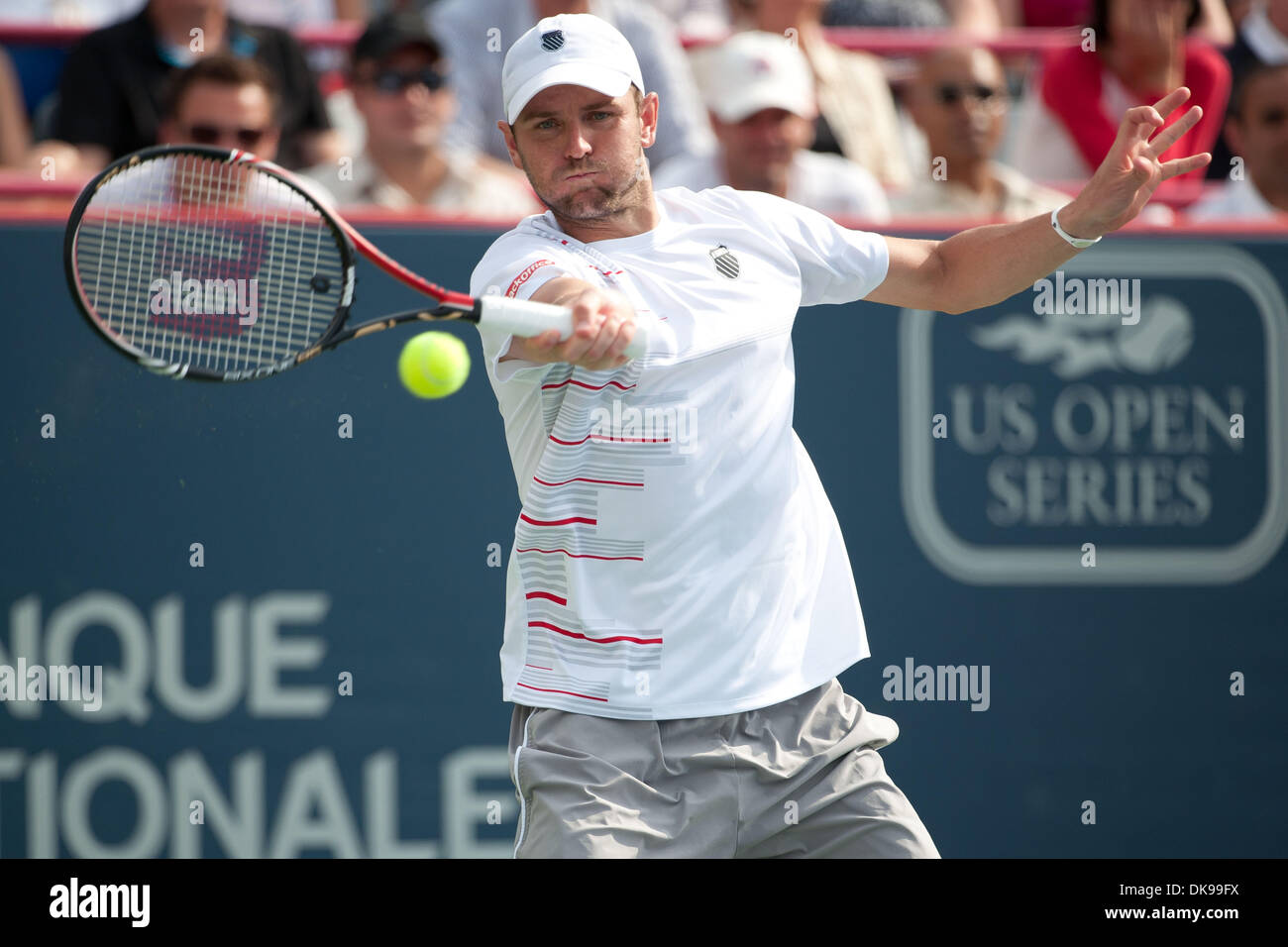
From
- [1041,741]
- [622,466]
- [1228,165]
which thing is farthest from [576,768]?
[1228,165]

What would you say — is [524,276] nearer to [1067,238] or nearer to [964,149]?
[1067,238]

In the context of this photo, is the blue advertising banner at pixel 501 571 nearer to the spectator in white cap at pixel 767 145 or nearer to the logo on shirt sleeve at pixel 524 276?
the spectator in white cap at pixel 767 145

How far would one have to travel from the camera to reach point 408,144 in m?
5.36

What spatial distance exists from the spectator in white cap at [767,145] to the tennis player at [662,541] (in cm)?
218

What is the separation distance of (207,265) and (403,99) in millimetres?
1536

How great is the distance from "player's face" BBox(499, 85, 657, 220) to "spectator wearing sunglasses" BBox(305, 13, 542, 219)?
217 cm

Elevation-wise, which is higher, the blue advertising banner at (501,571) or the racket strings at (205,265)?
the racket strings at (205,265)

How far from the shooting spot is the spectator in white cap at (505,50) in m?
5.87

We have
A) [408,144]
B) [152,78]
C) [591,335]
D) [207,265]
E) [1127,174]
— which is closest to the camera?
[591,335]

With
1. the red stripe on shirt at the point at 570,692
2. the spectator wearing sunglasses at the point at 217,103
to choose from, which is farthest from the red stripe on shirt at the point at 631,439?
the spectator wearing sunglasses at the point at 217,103

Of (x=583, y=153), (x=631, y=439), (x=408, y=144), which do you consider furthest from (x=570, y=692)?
(x=408, y=144)

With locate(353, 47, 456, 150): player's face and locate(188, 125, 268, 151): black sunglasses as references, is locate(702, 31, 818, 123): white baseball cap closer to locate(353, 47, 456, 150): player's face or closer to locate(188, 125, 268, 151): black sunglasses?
locate(353, 47, 456, 150): player's face
